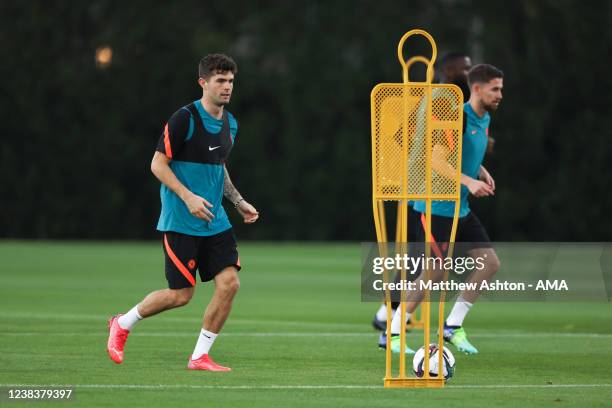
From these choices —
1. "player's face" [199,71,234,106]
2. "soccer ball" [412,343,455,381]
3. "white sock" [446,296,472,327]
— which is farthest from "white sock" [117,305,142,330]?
"white sock" [446,296,472,327]

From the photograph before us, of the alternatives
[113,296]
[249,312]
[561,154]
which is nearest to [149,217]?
[561,154]

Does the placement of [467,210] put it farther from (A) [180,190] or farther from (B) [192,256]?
(A) [180,190]

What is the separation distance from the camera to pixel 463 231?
12.0 metres

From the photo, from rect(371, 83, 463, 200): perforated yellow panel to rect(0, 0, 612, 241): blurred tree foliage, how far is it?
2332 centimetres

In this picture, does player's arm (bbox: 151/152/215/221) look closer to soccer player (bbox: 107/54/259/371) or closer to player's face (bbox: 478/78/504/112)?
soccer player (bbox: 107/54/259/371)

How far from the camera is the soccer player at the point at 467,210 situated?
37.2ft

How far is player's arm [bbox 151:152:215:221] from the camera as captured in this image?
9672 millimetres

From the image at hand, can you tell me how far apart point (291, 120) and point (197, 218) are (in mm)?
23730

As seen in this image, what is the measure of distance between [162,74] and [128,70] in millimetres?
879

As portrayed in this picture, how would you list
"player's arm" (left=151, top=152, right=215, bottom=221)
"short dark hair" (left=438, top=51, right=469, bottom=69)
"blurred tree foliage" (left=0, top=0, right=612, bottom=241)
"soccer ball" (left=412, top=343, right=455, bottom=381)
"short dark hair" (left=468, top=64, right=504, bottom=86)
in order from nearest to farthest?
1. "soccer ball" (left=412, top=343, right=455, bottom=381)
2. "player's arm" (left=151, top=152, right=215, bottom=221)
3. "short dark hair" (left=468, top=64, right=504, bottom=86)
4. "short dark hair" (left=438, top=51, right=469, bottom=69)
5. "blurred tree foliage" (left=0, top=0, right=612, bottom=241)

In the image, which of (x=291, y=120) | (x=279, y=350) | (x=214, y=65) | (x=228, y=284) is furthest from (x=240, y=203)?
(x=291, y=120)

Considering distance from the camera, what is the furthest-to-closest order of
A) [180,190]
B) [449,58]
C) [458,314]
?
[449,58]
[458,314]
[180,190]

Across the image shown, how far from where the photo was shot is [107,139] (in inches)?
1307

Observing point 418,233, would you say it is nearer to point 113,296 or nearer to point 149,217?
point 113,296
